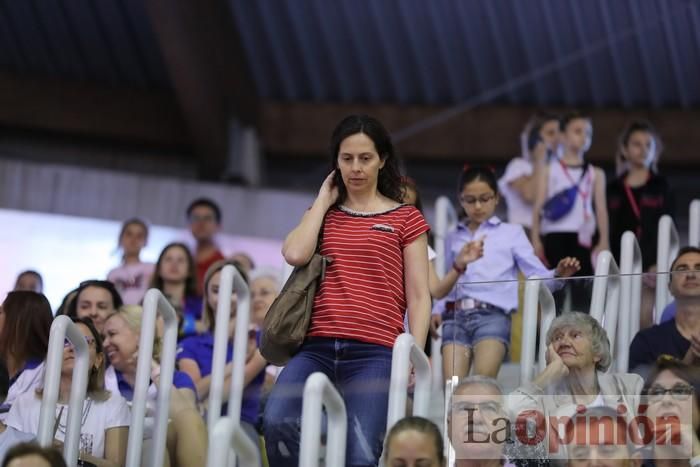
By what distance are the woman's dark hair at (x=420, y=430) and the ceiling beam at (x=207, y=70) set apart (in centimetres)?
784

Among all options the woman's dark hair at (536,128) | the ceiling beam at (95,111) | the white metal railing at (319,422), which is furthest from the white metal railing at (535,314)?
the ceiling beam at (95,111)

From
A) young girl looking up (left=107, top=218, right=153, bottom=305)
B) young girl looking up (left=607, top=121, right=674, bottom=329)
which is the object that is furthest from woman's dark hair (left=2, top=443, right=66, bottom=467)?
young girl looking up (left=607, top=121, right=674, bottom=329)

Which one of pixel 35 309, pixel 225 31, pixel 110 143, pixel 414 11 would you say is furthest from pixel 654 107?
pixel 35 309

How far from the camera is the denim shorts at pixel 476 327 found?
17.3ft

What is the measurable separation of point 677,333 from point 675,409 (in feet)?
1.06

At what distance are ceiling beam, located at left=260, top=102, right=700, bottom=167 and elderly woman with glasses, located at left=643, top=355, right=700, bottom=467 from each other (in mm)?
8978

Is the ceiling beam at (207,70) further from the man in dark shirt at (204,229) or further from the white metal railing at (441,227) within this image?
the white metal railing at (441,227)

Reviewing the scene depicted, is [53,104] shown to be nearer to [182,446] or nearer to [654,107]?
[654,107]

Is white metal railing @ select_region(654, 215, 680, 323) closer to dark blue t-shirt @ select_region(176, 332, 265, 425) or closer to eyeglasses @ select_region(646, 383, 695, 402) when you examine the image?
eyeglasses @ select_region(646, 383, 695, 402)

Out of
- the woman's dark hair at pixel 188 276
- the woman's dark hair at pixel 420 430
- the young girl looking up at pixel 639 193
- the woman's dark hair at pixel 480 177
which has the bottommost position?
the woman's dark hair at pixel 420 430

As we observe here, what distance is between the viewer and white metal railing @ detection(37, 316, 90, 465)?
5.30 m

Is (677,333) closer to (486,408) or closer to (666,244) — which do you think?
(486,408)

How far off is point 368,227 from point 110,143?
376 inches

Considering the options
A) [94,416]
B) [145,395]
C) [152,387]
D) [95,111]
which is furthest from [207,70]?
[145,395]
